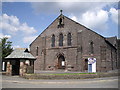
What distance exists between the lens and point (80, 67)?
3238cm

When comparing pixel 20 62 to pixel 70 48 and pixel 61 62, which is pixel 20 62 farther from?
pixel 70 48

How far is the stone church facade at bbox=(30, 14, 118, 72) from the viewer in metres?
31.2

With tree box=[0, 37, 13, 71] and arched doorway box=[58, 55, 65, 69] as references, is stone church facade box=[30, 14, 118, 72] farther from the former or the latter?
tree box=[0, 37, 13, 71]

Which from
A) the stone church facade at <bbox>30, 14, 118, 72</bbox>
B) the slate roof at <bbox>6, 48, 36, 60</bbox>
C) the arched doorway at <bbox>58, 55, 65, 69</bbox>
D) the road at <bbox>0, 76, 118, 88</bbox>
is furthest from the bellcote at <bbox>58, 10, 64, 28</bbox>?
the road at <bbox>0, 76, 118, 88</bbox>

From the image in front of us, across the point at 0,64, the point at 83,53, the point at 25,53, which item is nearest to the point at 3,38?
the point at 0,64

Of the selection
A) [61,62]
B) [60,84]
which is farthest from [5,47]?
[60,84]

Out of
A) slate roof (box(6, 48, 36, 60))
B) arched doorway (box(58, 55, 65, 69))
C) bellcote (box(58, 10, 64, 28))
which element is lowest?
arched doorway (box(58, 55, 65, 69))

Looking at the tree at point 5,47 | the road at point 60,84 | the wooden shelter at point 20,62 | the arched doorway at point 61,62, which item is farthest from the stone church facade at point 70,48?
the road at point 60,84

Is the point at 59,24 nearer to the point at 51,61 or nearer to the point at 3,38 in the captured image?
the point at 51,61

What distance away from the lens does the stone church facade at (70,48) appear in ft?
102

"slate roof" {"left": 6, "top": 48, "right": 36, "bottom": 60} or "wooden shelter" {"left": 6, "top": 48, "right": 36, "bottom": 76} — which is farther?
"slate roof" {"left": 6, "top": 48, "right": 36, "bottom": 60}

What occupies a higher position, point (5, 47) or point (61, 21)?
point (61, 21)

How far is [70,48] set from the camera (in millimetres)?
34719

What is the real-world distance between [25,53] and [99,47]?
14970 mm
